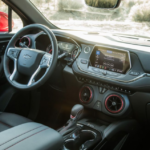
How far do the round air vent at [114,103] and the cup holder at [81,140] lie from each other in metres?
0.31

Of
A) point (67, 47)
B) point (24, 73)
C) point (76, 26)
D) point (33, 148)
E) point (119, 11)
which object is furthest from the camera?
point (76, 26)

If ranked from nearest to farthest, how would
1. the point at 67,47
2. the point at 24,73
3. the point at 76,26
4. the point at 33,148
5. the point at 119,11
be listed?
the point at 33,148
the point at 24,73
the point at 119,11
the point at 67,47
the point at 76,26

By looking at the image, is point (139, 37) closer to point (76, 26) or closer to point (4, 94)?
point (76, 26)

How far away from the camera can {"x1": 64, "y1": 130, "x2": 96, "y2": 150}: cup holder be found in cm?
180

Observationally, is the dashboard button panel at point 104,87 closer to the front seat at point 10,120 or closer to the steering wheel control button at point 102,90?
the steering wheel control button at point 102,90

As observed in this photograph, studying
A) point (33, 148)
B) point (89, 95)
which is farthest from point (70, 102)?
point (33, 148)

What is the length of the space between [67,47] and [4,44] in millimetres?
733

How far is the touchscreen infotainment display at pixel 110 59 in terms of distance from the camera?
1966mm

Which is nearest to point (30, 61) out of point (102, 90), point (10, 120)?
point (10, 120)

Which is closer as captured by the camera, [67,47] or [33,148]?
[33,148]

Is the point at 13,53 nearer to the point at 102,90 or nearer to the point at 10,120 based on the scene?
the point at 10,120

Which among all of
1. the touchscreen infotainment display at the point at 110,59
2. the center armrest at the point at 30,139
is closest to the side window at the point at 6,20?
the touchscreen infotainment display at the point at 110,59

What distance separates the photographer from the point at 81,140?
74.7 inches

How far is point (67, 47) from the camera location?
7.82ft
